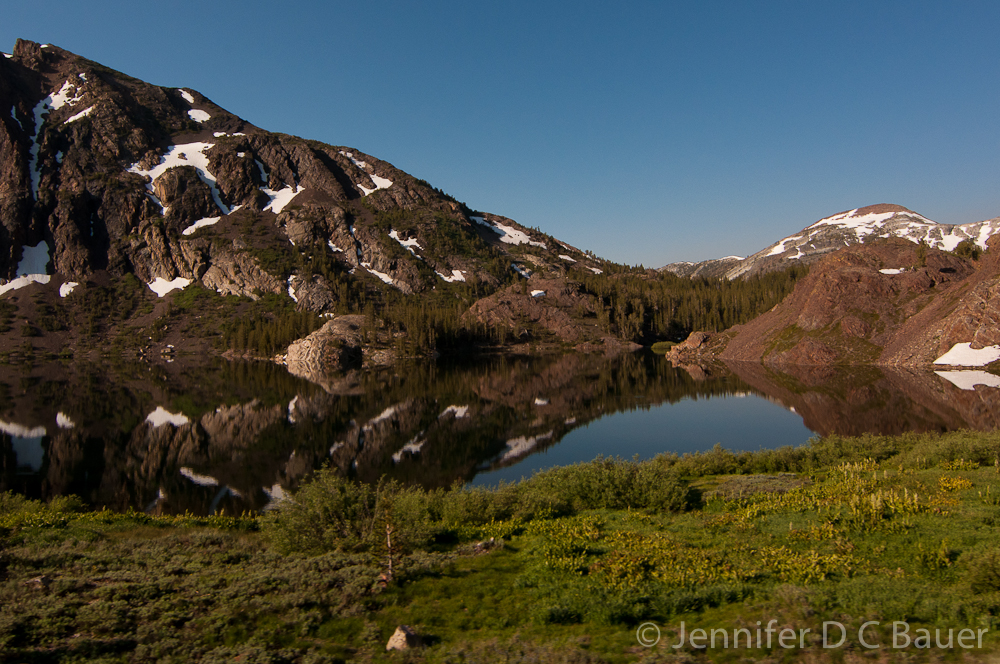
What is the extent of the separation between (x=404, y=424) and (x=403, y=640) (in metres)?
36.5

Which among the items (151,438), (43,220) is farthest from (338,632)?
(43,220)

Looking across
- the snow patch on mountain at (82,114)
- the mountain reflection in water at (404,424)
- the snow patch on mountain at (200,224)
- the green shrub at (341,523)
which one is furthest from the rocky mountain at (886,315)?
the snow patch on mountain at (82,114)

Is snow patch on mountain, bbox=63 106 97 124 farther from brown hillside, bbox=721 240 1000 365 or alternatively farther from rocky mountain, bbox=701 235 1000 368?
brown hillside, bbox=721 240 1000 365

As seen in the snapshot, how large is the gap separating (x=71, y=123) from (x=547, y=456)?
227890 mm

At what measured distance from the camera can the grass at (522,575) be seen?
28.6 feet

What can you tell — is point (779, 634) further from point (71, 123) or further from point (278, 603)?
point (71, 123)

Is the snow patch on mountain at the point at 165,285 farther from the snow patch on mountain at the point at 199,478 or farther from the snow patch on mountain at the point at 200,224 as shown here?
the snow patch on mountain at the point at 199,478

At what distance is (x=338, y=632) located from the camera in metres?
9.51

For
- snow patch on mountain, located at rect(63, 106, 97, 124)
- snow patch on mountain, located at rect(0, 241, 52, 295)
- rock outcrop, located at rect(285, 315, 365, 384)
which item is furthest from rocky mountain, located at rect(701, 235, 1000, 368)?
snow patch on mountain, located at rect(63, 106, 97, 124)

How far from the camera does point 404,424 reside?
147 feet

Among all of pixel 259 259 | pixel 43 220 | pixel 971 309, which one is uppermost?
pixel 43 220

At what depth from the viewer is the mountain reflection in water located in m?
30.1

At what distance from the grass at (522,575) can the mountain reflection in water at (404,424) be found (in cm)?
1015

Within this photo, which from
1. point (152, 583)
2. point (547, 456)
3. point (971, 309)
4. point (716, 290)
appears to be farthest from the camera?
point (716, 290)
